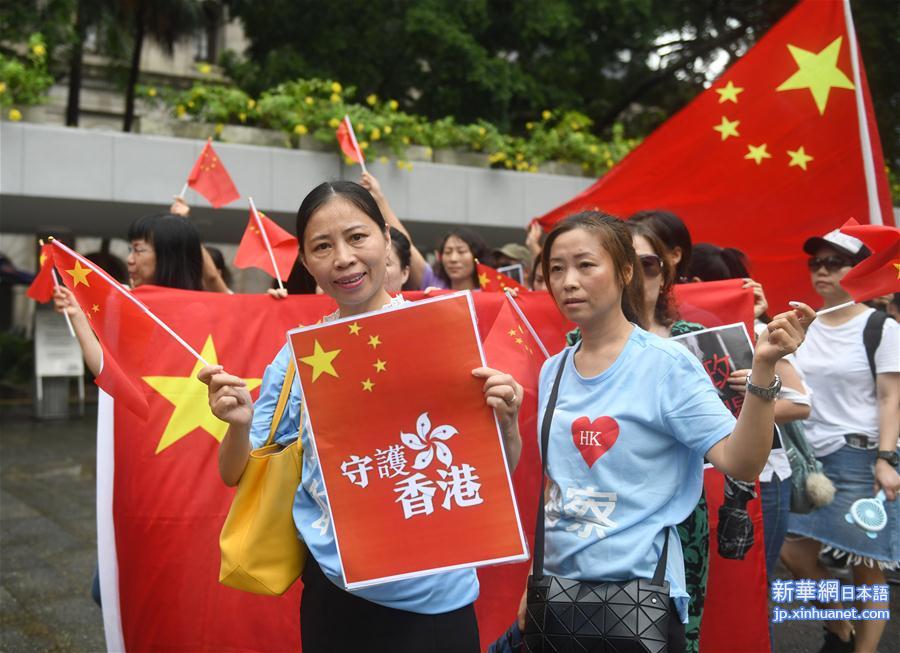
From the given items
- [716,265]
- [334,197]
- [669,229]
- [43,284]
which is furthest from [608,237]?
[43,284]

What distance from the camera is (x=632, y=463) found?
2107 millimetres

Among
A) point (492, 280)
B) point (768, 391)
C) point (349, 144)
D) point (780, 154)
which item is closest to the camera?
point (768, 391)

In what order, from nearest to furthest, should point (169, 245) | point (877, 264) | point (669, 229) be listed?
point (877, 264)
point (669, 229)
point (169, 245)

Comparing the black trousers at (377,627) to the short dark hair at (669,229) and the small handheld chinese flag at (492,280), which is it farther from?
the small handheld chinese flag at (492,280)

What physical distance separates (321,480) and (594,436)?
0.64 m

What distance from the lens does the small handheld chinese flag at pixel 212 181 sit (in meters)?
5.43

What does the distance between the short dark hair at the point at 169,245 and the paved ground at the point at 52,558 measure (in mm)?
1797

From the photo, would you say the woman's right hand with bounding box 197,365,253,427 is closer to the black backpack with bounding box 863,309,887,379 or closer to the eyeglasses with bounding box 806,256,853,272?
the eyeglasses with bounding box 806,256,853,272

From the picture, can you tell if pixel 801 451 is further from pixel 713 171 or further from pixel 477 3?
pixel 477 3

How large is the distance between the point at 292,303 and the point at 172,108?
8083 millimetres

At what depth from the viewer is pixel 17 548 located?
5805 mm

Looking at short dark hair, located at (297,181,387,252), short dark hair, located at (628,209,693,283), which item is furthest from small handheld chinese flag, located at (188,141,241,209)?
short dark hair, located at (297,181,387,252)

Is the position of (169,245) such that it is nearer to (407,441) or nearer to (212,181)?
(212,181)

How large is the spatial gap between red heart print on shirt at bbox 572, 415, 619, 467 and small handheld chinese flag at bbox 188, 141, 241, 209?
374 cm
